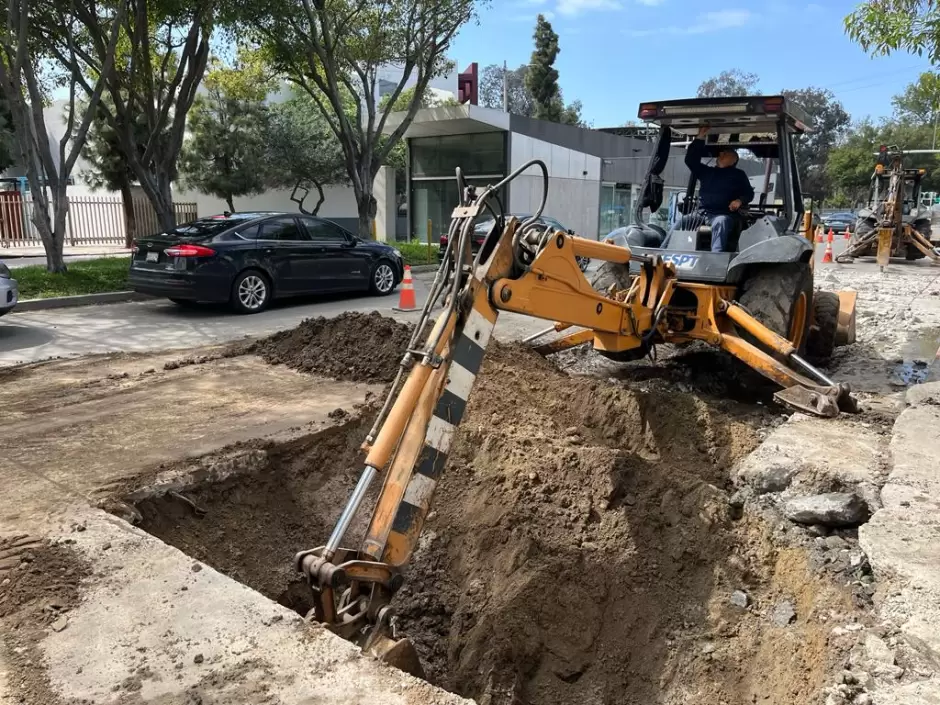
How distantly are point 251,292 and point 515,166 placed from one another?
54.9 feet

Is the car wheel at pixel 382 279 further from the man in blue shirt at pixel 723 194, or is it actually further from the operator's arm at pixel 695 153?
the man in blue shirt at pixel 723 194

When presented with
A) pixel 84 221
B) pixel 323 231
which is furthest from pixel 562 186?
pixel 84 221

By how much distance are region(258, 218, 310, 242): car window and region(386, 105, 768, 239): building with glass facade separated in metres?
13.7

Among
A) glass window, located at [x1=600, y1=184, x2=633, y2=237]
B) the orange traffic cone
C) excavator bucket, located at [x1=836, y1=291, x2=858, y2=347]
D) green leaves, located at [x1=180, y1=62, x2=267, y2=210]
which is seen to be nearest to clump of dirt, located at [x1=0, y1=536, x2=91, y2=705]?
excavator bucket, located at [x1=836, y1=291, x2=858, y2=347]

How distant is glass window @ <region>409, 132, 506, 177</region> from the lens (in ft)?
88.9

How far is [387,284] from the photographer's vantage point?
46.5 feet

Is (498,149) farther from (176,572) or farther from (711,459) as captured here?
(176,572)

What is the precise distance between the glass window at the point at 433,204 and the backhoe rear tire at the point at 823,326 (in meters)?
20.6

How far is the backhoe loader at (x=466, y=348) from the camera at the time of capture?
305cm

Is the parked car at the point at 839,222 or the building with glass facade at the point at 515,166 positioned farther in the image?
the parked car at the point at 839,222

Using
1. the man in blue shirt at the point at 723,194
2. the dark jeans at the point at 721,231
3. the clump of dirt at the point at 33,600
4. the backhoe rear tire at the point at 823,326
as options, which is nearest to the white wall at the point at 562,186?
the backhoe rear tire at the point at 823,326

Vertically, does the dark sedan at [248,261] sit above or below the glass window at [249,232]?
below

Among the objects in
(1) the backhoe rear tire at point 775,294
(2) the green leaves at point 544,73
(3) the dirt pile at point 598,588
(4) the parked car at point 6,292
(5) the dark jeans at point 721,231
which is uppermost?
(2) the green leaves at point 544,73

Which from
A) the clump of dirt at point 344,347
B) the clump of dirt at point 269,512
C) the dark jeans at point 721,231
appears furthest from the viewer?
the clump of dirt at point 344,347
